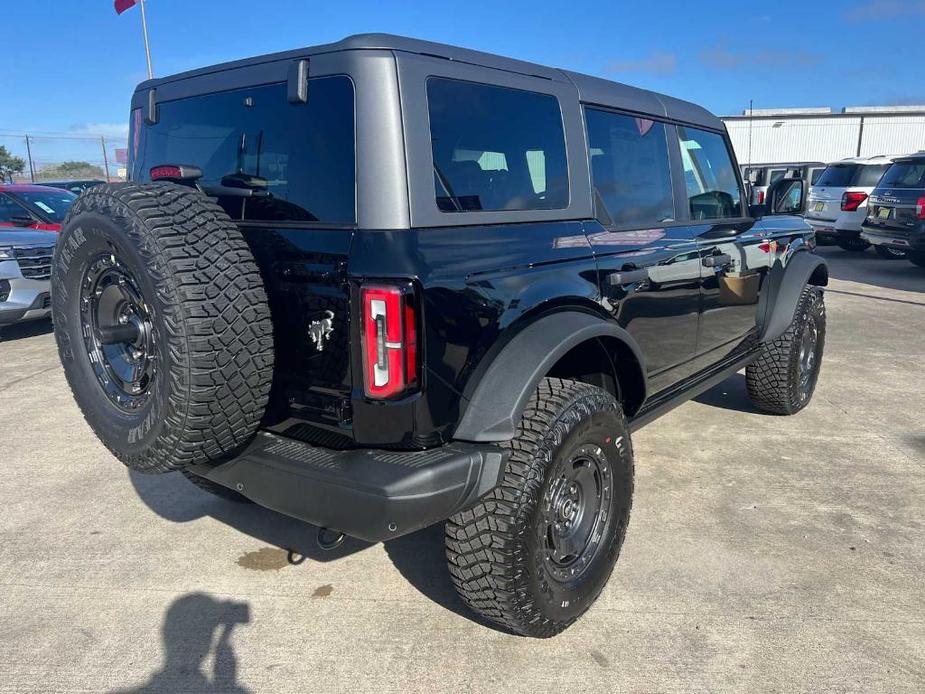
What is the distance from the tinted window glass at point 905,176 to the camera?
10343mm

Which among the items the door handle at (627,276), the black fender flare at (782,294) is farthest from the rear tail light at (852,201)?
the door handle at (627,276)

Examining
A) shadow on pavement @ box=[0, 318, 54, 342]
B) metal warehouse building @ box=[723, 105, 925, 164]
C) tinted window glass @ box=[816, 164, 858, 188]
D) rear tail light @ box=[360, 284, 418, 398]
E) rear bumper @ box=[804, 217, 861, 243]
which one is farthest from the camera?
metal warehouse building @ box=[723, 105, 925, 164]

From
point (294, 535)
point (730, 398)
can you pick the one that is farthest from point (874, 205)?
point (294, 535)

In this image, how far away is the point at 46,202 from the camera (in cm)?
865

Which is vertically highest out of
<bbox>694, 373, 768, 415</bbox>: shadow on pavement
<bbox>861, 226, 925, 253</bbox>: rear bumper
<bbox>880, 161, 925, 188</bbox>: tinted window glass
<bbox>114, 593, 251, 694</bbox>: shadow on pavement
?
<bbox>880, 161, 925, 188</bbox>: tinted window glass

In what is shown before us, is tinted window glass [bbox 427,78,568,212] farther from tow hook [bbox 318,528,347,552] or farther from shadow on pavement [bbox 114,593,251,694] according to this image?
shadow on pavement [bbox 114,593,251,694]

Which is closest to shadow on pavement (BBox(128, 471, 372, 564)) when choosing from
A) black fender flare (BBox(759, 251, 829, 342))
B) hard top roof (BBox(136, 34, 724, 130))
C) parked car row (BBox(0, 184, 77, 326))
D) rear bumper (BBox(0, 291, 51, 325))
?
hard top roof (BBox(136, 34, 724, 130))

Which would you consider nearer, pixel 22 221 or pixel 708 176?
pixel 708 176

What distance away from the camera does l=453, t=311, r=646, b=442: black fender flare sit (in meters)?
2.08

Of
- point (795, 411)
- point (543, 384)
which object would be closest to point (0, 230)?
point (543, 384)

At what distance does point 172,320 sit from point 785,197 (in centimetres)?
359

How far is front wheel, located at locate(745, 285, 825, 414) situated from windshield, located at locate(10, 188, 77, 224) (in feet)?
25.7

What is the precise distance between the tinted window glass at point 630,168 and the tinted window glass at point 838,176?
11766 millimetres

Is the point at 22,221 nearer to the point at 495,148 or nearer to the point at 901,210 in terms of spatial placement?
the point at 495,148
